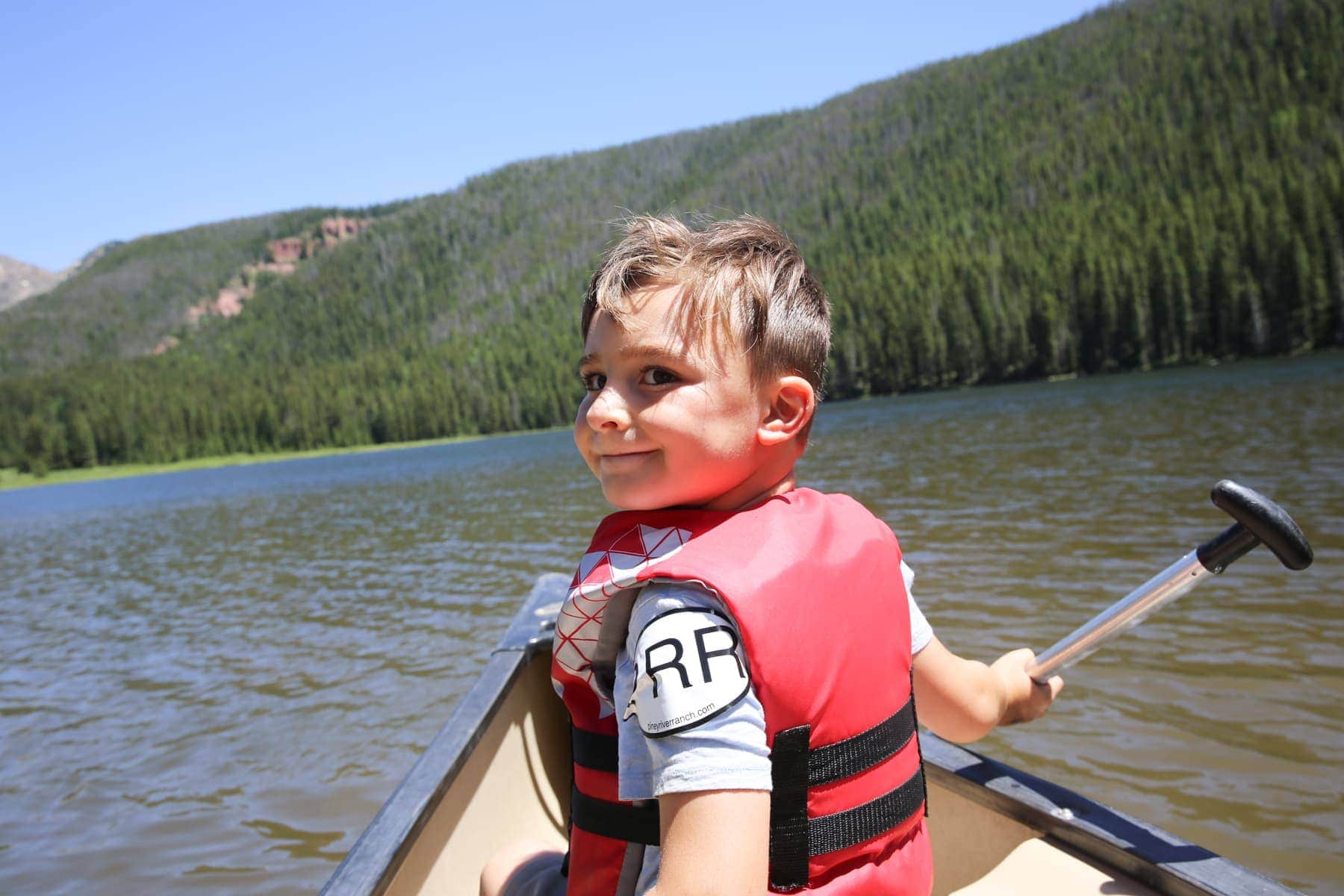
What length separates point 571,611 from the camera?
1370 millimetres

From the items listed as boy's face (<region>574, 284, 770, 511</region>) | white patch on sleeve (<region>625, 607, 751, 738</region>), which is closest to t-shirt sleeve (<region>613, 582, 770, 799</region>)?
white patch on sleeve (<region>625, 607, 751, 738</region>)

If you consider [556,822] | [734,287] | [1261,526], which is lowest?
[556,822]

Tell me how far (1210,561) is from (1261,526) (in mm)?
190

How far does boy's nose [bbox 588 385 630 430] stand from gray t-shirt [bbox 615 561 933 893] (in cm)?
26

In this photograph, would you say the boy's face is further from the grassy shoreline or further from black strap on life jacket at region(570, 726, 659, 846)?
the grassy shoreline

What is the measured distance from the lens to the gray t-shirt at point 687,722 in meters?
1.10

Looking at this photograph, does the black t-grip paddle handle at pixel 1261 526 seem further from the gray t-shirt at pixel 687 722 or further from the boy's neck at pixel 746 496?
the gray t-shirt at pixel 687 722

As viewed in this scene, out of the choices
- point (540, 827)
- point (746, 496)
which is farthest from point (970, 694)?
point (540, 827)

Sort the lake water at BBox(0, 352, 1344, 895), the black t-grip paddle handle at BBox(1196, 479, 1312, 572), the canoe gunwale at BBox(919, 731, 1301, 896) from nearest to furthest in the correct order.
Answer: the black t-grip paddle handle at BBox(1196, 479, 1312, 572) → the canoe gunwale at BBox(919, 731, 1301, 896) → the lake water at BBox(0, 352, 1344, 895)

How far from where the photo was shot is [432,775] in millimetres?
2664

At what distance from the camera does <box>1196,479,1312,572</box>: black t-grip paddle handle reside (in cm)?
171

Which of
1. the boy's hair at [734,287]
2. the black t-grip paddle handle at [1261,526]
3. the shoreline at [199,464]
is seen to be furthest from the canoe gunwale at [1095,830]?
the shoreline at [199,464]

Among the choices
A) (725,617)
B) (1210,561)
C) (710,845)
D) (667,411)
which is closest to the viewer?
(710,845)

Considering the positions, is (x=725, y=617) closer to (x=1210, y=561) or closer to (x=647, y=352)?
(x=647, y=352)
